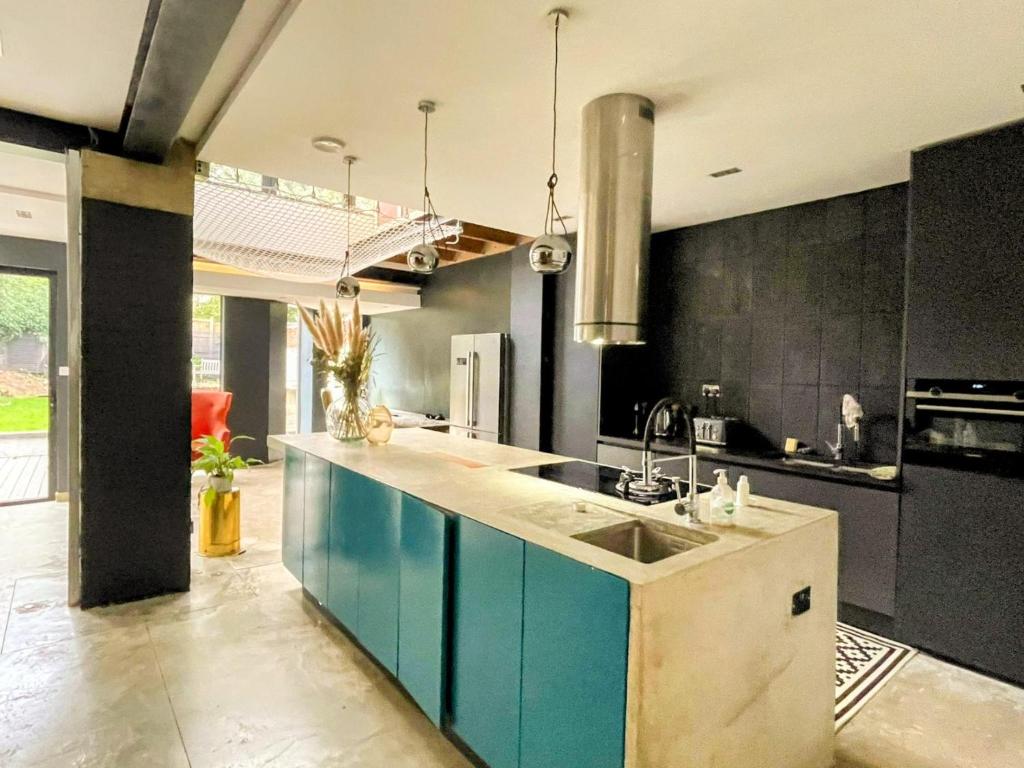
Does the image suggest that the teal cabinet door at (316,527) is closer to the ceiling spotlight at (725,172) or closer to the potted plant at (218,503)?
the potted plant at (218,503)

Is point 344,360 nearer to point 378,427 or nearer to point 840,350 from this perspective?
point 378,427

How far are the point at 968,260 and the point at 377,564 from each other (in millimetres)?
3050

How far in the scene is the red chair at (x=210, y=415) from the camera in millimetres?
6027

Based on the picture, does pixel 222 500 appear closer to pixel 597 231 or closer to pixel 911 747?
pixel 597 231

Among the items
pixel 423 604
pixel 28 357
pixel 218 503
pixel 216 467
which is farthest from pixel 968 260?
pixel 28 357

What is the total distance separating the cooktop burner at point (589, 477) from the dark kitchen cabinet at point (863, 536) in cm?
131

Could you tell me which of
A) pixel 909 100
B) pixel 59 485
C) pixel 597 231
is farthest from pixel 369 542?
pixel 59 485

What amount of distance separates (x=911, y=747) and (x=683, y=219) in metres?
3.31

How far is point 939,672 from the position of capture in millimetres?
2605

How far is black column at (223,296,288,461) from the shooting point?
7.07m

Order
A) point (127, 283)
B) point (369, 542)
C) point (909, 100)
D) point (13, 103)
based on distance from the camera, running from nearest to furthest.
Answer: point (909, 100) < point (369, 542) < point (13, 103) < point (127, 283)

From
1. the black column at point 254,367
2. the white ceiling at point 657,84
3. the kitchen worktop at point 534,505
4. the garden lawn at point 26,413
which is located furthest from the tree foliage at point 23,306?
the kitchen worktop at point 534,505

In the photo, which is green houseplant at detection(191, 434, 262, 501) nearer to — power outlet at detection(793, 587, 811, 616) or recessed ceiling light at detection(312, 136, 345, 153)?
recessed ceiling light at detection(312, 136, 345, 153)

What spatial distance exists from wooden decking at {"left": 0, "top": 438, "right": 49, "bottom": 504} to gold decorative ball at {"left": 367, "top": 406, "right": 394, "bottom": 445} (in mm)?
4047
